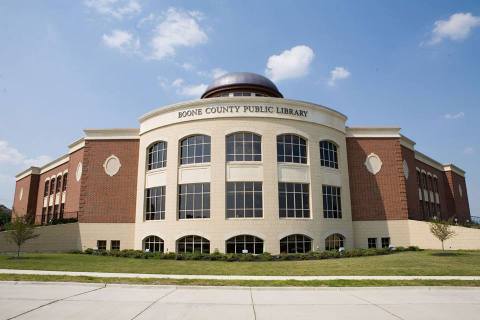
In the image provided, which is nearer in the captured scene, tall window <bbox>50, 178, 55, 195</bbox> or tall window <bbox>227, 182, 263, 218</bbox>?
tall window <bbox>227, 182, 263, 218</bbox>

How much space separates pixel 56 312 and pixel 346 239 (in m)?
26.1

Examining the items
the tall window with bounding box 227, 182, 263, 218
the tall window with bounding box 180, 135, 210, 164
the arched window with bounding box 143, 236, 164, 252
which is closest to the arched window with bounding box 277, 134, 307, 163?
the tall window with bounding box 227, 182, 263, 218

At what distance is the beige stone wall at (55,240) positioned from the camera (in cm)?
3247

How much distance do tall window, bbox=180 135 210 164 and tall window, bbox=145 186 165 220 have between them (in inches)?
133

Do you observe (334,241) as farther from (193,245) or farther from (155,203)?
(155,203)

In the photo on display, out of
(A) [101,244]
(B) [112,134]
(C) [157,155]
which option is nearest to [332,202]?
(C) [157,155]

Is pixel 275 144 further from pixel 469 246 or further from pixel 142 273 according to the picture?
pixel 469 246

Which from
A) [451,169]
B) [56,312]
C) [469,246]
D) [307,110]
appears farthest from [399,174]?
[56,312]

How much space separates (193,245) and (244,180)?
251 inches

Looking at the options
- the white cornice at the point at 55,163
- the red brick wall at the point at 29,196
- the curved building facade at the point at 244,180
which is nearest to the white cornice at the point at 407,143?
the curved building facade at the point at 244,180

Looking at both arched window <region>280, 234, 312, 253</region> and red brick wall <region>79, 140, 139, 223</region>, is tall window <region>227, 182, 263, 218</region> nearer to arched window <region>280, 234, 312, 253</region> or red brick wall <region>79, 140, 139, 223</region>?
arched window <region>280, 234, 312, 253</region>

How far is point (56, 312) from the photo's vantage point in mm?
9016

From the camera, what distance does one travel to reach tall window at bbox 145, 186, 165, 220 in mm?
30750

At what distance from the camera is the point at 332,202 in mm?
31172
